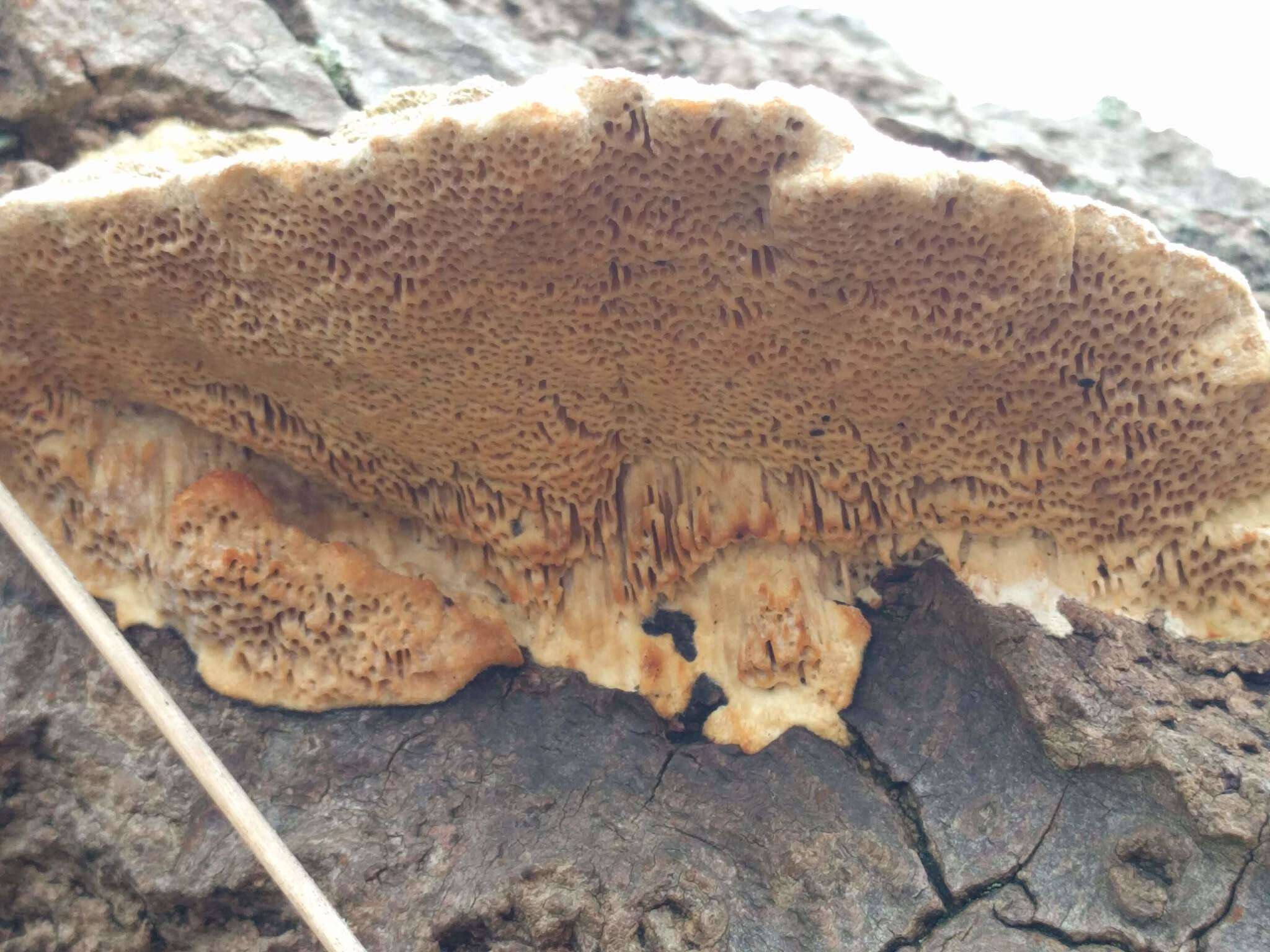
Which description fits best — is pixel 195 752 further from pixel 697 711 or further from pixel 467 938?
pixel 697 711

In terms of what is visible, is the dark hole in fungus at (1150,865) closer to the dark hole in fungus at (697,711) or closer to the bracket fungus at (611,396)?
the bracket fungus at (611,396)

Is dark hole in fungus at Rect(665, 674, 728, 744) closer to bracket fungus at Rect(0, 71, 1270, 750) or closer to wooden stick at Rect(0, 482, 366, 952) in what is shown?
bracket fungus at Rect(0, 71, 1270, 750)

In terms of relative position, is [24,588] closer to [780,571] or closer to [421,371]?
[421,371]

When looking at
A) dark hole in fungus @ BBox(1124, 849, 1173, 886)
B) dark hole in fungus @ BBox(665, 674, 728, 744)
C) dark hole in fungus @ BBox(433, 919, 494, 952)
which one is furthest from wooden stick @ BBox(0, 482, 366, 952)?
dark hole in fungus @ BBox(1124, 849, 1173, 886)

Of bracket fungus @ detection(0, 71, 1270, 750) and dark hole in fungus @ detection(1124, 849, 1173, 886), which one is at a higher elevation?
bracket fungus @ detection(0, 71, 1270, 750)

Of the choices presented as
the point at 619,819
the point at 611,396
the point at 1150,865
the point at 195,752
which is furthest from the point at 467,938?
the point at 1150,865

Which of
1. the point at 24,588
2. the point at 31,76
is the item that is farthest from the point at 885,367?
the point at 31,76

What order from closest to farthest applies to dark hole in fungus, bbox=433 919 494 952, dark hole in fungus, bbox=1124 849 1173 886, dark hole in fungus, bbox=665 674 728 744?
dark hole in fungus, bbox=1124 849 1173 886, dark hole in fungus, bbox=433 919 494 952, dark hole in fungus, bbox=665 674 728 744
